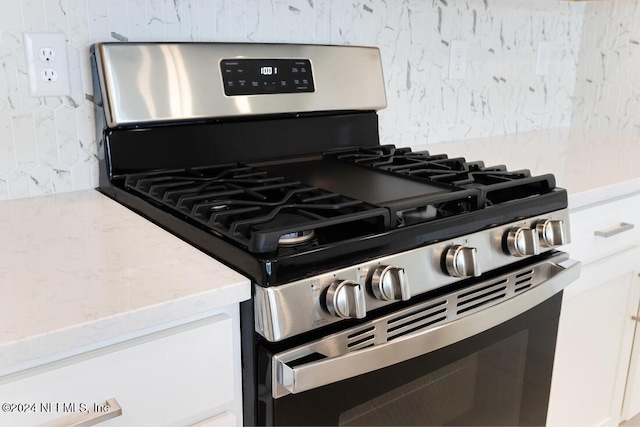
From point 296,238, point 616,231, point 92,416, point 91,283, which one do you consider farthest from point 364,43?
point 92,416

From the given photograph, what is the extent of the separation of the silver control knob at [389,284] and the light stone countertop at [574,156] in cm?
61

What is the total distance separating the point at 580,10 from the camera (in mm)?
2262

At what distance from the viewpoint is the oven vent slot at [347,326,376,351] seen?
851 millimetres

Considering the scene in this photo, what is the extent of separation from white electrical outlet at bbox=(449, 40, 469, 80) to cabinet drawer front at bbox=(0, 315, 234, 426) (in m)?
1.32

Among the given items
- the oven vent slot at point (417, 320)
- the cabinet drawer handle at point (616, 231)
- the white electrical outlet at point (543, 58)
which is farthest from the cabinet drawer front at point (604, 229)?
the white electrical outlet at point (543, 58)

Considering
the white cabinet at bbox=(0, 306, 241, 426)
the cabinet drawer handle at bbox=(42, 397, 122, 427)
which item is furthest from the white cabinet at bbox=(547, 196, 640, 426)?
the cabinet drawer handle at bbox=(42, 397, 122, 427)

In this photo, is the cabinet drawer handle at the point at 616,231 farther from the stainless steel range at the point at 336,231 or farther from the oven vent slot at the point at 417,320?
the oven vent slot at the point at 417,320

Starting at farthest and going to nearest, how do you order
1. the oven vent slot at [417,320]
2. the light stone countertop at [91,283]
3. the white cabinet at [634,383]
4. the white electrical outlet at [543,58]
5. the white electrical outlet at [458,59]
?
the white electrical outlet at [543,58] → the white electrical outlet at [458,59] → the white cabinet at [634,383] → the oven vent slot at [417,320] → the light stone countertop at [91,283]

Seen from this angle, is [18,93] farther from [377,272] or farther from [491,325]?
[491,325]

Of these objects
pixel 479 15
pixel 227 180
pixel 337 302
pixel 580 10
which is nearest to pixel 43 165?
pixel 227 180

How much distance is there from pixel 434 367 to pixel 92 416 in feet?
1.79

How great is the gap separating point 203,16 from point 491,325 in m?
0.88

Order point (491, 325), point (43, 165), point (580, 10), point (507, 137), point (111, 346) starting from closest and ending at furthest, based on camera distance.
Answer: point (111, 346) → point (491, 325) → point (43, 165) → point (507, 137) → point (580, 10)

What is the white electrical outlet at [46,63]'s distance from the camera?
112cm
